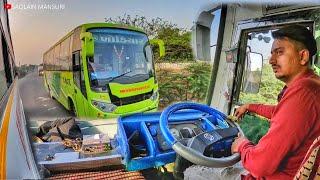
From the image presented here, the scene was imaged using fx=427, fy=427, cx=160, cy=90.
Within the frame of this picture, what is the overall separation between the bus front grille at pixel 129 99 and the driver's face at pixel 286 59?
57cm

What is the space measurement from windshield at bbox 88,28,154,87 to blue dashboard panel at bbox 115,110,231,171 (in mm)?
186

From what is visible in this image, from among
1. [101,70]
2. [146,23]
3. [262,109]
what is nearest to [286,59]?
[262,109]

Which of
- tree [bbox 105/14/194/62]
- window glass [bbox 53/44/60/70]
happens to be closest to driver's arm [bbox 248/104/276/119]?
tree [bbox 105/14/194/62]

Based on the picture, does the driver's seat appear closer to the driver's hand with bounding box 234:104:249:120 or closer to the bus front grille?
the driver's hand with bounding box 234:104:249:120

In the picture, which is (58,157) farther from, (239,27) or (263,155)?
(239,27)

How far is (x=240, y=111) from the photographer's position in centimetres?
201

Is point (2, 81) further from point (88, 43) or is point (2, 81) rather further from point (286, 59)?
point (286, 59)

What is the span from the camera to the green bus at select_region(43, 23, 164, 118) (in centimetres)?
171

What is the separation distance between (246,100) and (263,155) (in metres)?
0.52

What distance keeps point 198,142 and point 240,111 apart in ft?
1.14

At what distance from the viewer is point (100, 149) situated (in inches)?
71.6

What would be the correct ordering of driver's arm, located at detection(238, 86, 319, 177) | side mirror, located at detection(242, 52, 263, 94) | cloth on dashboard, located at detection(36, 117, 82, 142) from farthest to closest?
side mirror, located at detection(242, 52, 263, 94) < cloth on dashboard, located at detection(36, 117, 82, 142) < driver's arm, located at detection(238, 86, 319, 177)

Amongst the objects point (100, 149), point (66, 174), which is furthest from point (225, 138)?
point (66, 174)

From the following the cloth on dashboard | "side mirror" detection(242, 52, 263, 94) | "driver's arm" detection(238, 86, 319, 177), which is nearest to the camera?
"driver's arm" detection(238, 86, 319, 177)
